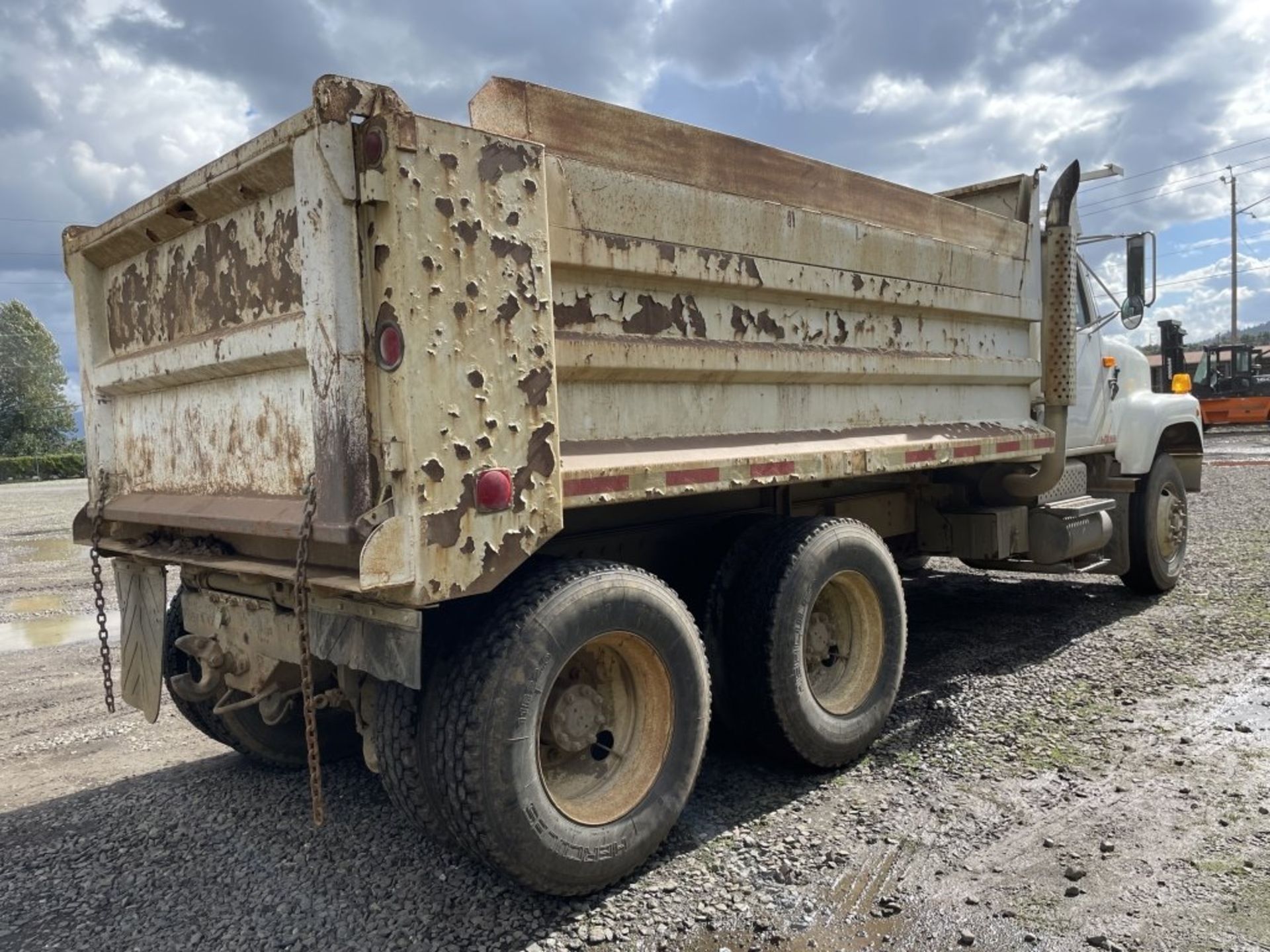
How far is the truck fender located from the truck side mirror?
61 centimetres

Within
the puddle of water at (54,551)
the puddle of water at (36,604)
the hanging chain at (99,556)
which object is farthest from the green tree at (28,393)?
the hanging chain at (99,556)

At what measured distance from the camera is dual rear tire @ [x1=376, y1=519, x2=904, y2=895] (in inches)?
104

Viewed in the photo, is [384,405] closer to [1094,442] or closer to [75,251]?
[75,251]

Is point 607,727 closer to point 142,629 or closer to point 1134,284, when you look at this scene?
point 142,629

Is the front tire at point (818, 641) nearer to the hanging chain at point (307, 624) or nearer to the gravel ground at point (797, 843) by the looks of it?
the gravel ground at point (797, 843)

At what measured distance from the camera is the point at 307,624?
8.80 ft

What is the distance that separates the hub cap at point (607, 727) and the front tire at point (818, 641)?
2.10 ft

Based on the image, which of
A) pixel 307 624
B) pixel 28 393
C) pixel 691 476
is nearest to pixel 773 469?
pixel 691 476

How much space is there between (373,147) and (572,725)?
6.10ft

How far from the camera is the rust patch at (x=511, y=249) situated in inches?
102

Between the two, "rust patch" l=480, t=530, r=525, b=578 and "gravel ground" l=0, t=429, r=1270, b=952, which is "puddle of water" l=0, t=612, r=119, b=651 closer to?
"gravel ground" l=0, t=429, r=1270, b=952

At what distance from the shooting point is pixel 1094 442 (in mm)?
6246

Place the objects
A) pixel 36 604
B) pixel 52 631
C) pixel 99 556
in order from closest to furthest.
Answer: pixel 99 556, pixel 52 631, pixel 36 604

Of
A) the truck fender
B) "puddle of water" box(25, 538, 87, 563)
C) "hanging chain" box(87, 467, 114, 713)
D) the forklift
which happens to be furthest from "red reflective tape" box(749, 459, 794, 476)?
the forklift
